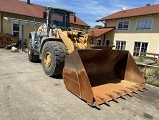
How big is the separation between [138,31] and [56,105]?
1445cm

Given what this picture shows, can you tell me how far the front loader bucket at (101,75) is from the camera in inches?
157

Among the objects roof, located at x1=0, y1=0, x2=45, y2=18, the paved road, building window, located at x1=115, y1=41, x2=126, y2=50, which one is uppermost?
roof, located at x1=0, y1=0, x2=45, y2=18

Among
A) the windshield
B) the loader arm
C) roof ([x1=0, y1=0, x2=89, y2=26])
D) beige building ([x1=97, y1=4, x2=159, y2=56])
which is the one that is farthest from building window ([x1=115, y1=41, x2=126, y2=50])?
the loader arm

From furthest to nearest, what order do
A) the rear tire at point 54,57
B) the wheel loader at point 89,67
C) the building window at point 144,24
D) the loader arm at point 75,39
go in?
the building window at point 144,24 < the loader arm at point 75,39 < the rear tire at point 54,57 < the wheel loader at point 89,67

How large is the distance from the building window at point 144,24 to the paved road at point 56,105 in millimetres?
11627

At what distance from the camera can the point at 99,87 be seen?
484 centimetres

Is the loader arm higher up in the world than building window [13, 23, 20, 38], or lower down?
lower down

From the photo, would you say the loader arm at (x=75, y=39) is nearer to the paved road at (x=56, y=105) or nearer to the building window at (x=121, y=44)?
the paved road at (x=56, y=105)

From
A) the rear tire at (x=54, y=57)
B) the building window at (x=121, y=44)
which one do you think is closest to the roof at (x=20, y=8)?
the building window at (x=121, y=44)

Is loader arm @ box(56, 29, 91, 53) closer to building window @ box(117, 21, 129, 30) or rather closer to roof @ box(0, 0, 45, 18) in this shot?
roof @ box(0, 0, 45, 18)

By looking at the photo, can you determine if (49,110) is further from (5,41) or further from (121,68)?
(5,41)

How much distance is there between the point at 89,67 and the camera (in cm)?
518

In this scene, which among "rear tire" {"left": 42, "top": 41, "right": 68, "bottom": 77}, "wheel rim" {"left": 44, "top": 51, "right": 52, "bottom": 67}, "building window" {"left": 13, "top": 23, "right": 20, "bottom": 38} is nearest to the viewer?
"rear tire" {"left": 42, "top": 41, "right": 68, "bottom": 77}

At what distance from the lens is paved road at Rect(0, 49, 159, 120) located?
3244 mm
